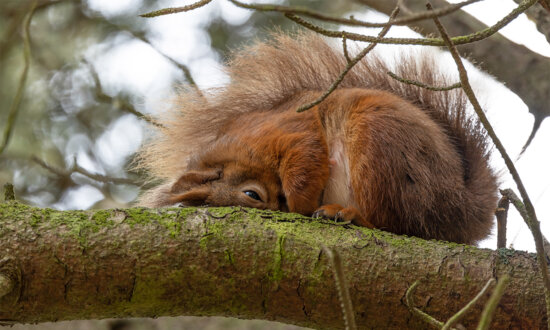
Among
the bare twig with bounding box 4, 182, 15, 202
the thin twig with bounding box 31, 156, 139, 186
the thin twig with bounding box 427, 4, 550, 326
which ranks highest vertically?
the thin twig with bounding box 31, 156, 139, 186

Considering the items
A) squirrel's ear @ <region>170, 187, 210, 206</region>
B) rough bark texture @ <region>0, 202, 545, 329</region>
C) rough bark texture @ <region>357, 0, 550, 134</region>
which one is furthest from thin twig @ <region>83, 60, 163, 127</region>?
rough bark texture @ <region>0, 202, 545, 329</region>

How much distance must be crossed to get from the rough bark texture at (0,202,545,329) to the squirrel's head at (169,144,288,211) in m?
0.66

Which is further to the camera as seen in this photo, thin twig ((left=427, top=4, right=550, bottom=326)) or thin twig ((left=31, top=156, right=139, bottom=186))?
thin twig ((left=31, top=156, right=139, bottom=186))

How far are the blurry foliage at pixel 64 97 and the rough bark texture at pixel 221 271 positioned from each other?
227 centimetres

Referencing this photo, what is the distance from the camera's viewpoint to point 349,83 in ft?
11.0

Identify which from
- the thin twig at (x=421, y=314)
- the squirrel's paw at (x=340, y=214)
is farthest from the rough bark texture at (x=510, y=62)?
the thin twig at (x=421, y=314)

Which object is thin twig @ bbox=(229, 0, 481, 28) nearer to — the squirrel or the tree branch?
the squirrel

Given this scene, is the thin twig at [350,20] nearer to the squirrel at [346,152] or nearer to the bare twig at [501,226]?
the bare twig at [501,226]

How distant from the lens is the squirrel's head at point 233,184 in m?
2.75

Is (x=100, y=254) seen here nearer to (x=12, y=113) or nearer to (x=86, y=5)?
(x=12, y=113)

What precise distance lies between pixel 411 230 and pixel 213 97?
1.46 m

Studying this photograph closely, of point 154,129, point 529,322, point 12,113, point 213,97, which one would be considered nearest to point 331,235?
point 529,322

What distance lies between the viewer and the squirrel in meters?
2.67

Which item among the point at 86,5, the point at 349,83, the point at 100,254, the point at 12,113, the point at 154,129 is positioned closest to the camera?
the point at 100,254
